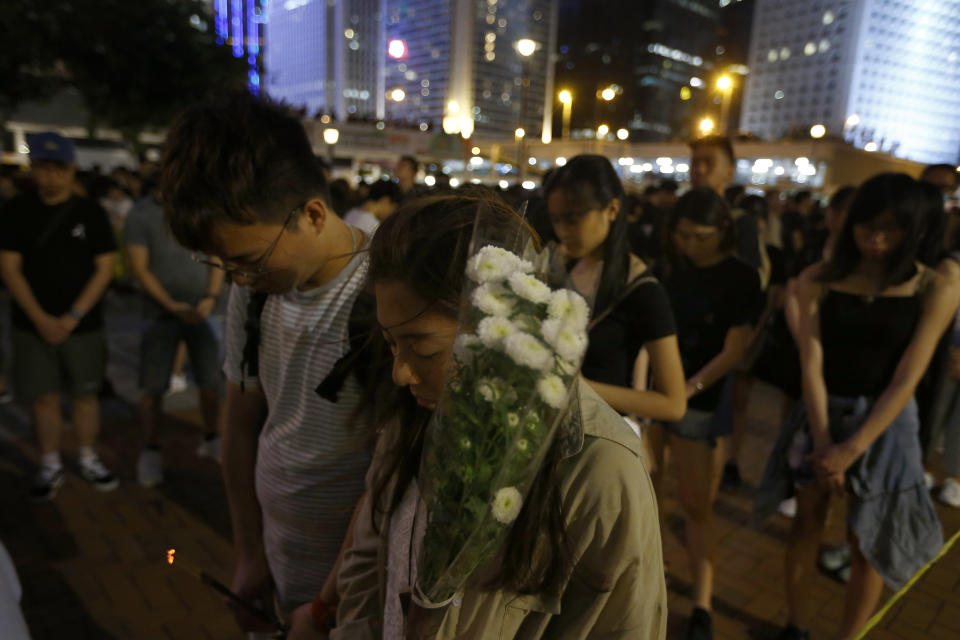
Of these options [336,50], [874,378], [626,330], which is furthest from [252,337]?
[336,50]

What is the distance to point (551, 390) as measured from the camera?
0.69 metres

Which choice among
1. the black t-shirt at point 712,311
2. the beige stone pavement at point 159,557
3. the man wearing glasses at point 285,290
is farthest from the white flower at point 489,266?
the beige stone pavement at point 159,557

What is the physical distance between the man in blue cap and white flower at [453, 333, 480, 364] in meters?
3.70

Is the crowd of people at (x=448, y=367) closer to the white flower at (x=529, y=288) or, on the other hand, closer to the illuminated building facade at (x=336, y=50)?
the white flower at (x=529, y=288)

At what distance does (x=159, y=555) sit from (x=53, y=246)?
1.96 meters

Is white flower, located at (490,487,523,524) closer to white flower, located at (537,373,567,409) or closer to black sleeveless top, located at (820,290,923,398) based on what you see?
white flower, located at (537,373,567,409)

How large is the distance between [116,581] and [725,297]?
324 cm

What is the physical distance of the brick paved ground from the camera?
2.62 meters

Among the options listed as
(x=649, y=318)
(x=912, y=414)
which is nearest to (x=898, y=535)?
(x=912, y=414)

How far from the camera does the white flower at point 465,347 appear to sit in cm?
71

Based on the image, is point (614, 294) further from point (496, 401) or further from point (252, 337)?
point (496, 401)

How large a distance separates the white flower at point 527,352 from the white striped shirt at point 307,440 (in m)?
0.79

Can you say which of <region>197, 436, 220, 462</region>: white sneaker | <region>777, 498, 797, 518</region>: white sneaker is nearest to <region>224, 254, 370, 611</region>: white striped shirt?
<region>197, 436, 220, 462</region>: white sneaker

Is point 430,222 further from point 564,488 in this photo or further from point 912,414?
point 912,414
